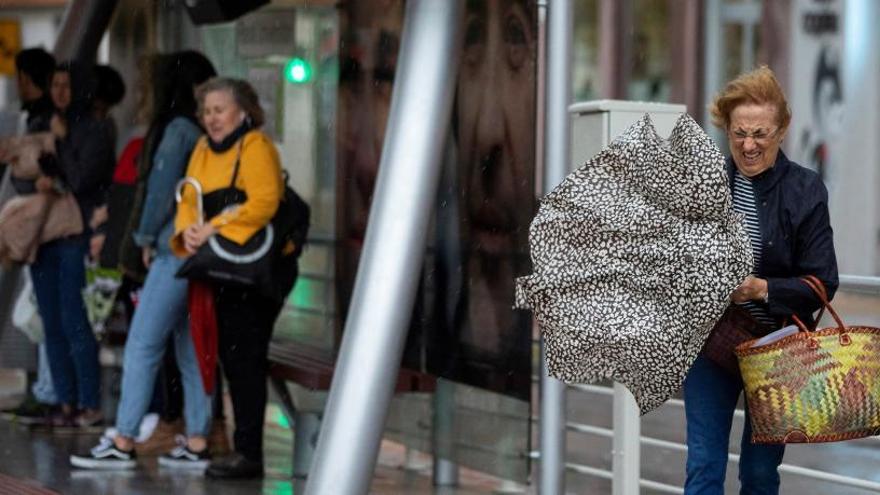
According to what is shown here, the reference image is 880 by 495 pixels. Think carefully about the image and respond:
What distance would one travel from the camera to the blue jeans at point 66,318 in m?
11.0

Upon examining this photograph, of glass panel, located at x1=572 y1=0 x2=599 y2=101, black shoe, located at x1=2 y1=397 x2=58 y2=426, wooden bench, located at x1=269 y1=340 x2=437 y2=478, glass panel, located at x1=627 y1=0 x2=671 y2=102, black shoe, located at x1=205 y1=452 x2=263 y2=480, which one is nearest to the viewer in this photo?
wooden bench, located at x1=269 y1=340 x2=437 y2=478

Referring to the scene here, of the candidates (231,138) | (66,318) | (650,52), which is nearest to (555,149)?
(231,138)

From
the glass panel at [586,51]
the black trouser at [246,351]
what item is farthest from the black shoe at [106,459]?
the glass panel at [586,51]

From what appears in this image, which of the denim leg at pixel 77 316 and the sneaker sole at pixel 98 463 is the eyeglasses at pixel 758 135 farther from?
the denim leg at pixel 77 316

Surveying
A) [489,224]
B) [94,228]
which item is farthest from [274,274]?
[94,228]

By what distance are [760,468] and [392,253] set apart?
1.91 meters

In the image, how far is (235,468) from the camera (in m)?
9.36

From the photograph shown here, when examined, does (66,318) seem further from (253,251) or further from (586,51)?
(586,51)

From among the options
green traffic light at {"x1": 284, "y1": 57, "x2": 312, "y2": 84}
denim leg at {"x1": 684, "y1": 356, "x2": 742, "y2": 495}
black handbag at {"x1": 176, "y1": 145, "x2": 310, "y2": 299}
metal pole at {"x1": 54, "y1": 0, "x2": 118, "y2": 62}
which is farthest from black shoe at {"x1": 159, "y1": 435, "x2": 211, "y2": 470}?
denim leg at {"x1": 684, "y1": 356, "x2": 742, "y2": 495}

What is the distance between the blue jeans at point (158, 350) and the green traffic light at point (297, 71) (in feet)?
5.95

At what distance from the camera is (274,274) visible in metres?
9.11

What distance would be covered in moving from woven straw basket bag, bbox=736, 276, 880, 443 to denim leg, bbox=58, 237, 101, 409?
19.1 feet

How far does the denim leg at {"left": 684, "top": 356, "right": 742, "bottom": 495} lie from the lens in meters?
6.21

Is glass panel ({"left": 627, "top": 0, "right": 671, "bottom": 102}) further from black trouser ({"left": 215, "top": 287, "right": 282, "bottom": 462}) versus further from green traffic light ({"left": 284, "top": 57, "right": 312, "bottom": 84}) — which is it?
black trouser ({"left": 215, "top": 287, "right": 282, "bottom": 462})
